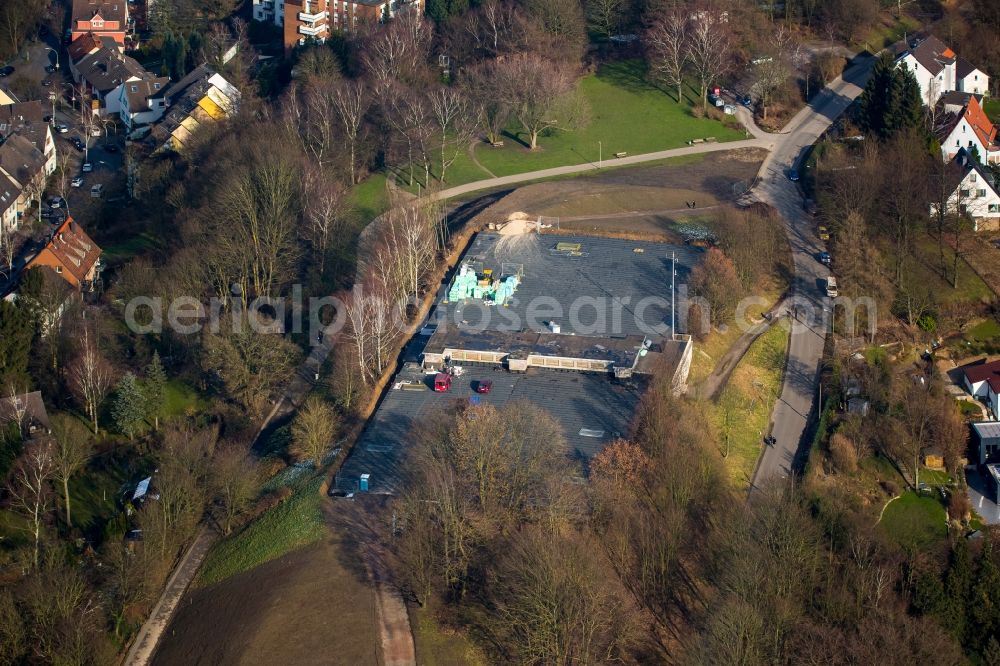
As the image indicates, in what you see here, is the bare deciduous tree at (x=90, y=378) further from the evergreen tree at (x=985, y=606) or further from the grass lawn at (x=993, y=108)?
the grass lawn at (x=993, y=108)

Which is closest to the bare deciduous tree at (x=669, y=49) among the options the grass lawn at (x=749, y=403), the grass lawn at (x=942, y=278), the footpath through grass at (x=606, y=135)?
the footpath through grass at (x=606, y=135)

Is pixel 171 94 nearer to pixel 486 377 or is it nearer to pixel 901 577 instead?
pixel 486 377

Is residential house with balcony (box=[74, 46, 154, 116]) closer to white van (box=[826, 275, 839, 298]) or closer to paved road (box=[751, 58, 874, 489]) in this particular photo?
paved road (box=[751, 58, 874, 489])

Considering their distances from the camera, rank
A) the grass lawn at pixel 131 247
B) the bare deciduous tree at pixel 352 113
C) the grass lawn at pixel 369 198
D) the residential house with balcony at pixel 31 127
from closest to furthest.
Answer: the grass lawn at pixel 369 198 → the grass lawn at pixel 131 247 → the bare deciduous tree at pixel 352 113 → the residential house with balcony at pixel 31 127

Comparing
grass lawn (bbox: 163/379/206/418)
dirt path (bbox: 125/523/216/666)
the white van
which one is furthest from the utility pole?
dirt path (bbox: 125/523/216/666)

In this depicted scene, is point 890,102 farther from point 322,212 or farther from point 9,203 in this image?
point 9,203

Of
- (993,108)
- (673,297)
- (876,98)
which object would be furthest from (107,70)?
(993,108)
